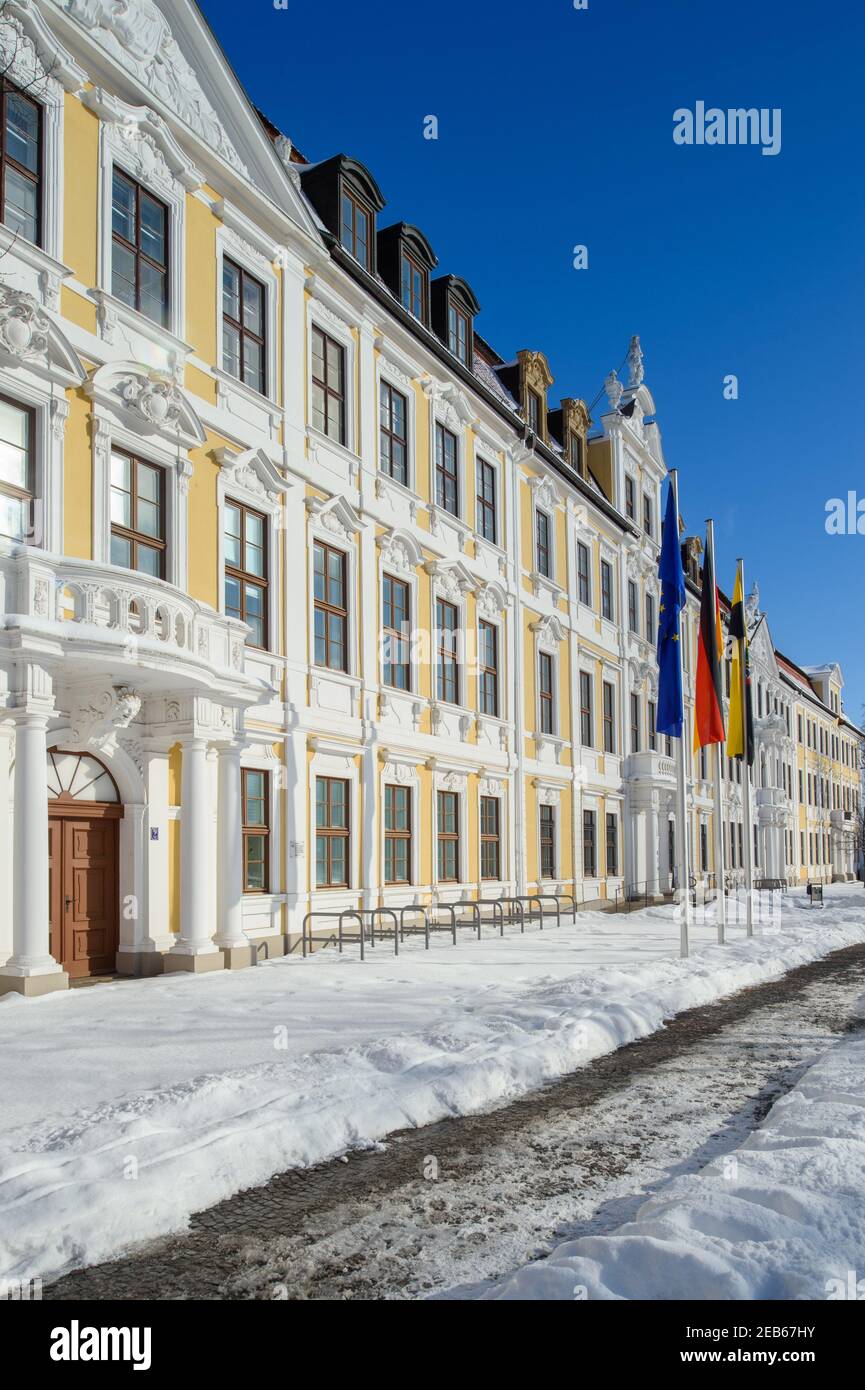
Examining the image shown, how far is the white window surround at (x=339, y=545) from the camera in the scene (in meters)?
18.5

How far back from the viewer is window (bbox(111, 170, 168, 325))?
584 inches

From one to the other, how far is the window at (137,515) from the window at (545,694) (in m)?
14.7

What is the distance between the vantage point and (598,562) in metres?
33.0

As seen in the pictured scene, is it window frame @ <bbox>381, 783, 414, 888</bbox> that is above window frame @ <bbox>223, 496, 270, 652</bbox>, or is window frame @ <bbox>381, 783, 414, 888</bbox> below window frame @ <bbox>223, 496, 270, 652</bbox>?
below

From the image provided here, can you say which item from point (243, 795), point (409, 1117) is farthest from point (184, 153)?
point (409, 1117)

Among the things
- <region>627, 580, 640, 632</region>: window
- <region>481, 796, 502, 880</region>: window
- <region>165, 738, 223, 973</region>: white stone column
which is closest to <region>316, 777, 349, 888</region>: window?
<region>165, 738, 223, 973</region>: white stone column

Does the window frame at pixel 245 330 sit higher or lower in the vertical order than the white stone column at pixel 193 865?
higher

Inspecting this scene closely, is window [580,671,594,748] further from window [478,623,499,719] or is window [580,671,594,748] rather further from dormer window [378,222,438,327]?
dormer window [378,222,438,327]

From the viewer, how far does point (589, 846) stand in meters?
30.8

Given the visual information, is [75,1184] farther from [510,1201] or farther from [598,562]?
[598,562]

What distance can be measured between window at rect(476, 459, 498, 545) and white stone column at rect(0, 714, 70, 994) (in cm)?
1516

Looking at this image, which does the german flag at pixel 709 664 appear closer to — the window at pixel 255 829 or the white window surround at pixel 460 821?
the white window surround at pixel 460 821

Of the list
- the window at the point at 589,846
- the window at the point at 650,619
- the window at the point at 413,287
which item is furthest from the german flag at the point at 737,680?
the window at the point at 650,619
